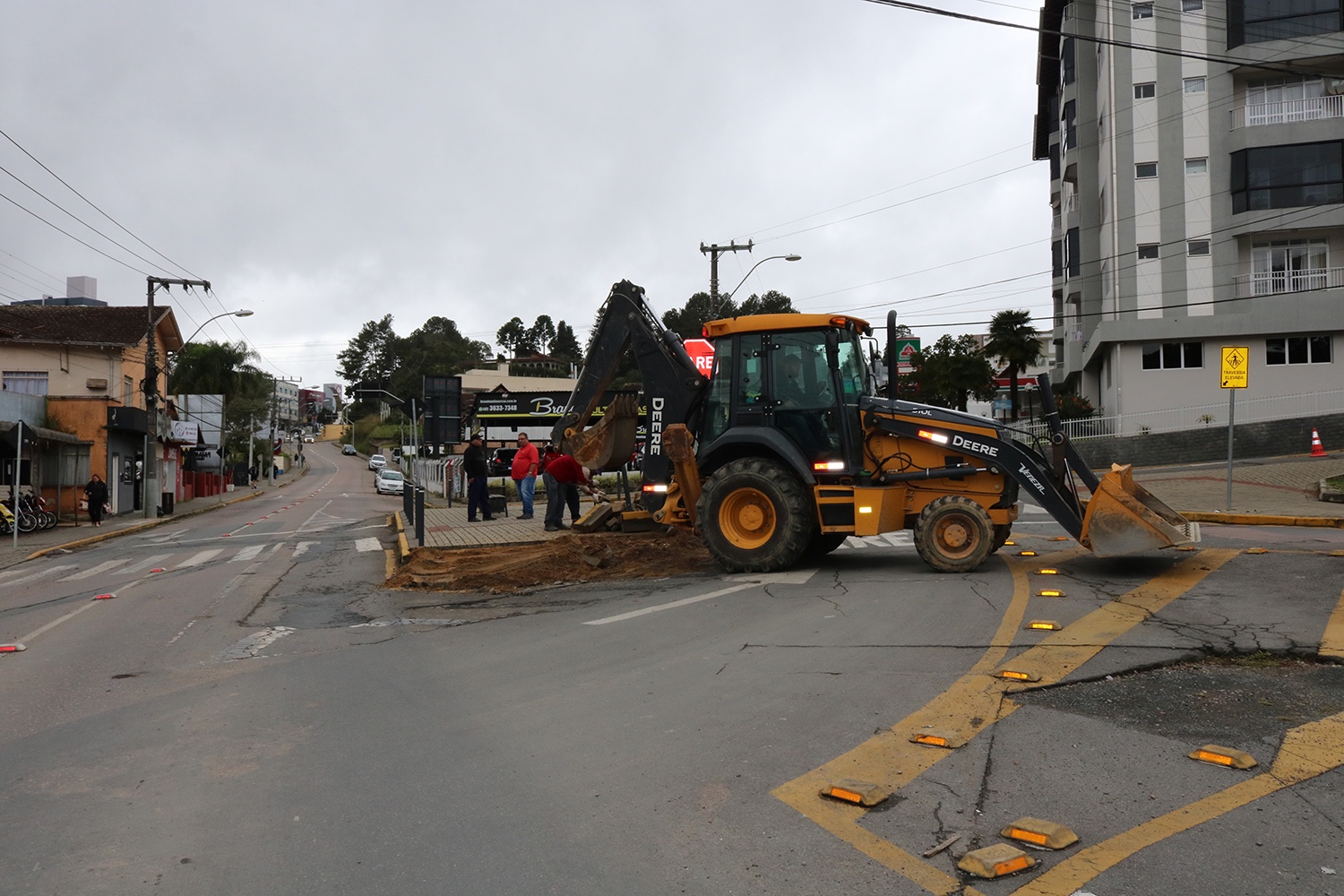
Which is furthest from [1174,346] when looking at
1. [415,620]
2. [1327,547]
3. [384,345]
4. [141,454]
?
[384,345]

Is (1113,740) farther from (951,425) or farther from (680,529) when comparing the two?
(680,529)

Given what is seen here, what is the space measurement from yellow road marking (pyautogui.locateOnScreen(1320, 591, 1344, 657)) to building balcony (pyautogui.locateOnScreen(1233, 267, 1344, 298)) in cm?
3313

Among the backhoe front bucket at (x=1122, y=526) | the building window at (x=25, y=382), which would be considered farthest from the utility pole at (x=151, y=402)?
the backhoe front bucket at (x=1122, y=526)

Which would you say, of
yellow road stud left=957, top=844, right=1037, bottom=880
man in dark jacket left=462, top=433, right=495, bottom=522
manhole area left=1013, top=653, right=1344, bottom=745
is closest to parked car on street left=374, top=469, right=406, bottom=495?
man in dark jacket left=462, top=433, right=495, bottom=522

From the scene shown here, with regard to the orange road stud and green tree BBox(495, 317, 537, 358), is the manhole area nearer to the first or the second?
the orange road stud

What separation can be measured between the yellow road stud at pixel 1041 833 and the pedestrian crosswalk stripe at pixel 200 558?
16.0 metres

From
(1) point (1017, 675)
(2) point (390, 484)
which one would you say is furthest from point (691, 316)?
(1) point (1017, 675)

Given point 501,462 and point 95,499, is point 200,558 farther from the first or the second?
point 501,462

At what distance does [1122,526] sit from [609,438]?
6544mm

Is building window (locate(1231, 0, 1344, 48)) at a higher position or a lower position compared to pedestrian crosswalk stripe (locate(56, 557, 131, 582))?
higher

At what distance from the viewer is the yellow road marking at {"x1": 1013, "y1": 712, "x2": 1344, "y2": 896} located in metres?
3.60

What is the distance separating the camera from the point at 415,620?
33.0 ft

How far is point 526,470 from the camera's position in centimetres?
1995

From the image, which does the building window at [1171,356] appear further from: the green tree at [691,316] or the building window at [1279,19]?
the green tree at [691,316]
